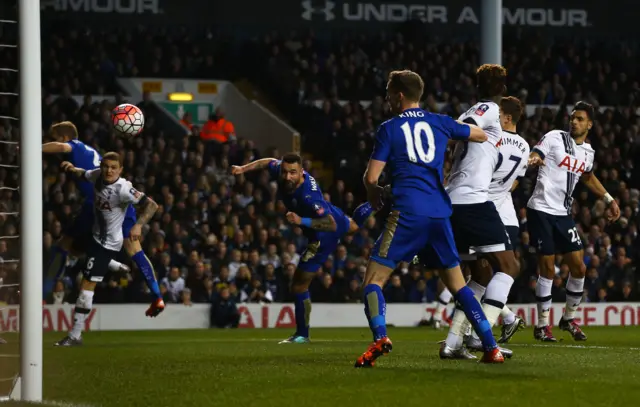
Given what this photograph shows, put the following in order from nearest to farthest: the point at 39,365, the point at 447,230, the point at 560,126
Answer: the point at 39,365 < the point at 447,230 < the point at 560,126

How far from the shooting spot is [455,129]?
782 cm

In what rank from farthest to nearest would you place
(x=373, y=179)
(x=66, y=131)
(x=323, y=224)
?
(x=66, y=131)
(x=323, y=224)
(x=373, y=179)

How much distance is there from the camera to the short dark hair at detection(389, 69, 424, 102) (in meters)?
7.82

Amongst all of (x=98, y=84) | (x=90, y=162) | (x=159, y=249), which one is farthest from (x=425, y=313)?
(x=98, y=84)

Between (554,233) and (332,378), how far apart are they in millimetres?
5834

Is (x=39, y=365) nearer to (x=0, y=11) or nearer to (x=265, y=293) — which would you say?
(x=265, y=293)

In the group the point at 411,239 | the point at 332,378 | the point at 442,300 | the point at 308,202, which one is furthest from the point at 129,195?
the point at 332,378

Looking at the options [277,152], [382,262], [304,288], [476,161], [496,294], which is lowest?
[304,288]

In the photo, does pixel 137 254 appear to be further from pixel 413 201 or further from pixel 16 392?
pixel 16 392

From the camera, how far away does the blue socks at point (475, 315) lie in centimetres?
781

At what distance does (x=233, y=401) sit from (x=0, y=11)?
881 inches

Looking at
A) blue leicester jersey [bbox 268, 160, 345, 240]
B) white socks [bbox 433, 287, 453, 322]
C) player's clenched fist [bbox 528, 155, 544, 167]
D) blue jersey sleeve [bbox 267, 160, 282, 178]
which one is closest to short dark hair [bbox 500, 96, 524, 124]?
player's clenched fist [bbox 528, 155, 544, 167]

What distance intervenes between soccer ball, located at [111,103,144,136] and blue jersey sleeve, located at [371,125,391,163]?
6198mm

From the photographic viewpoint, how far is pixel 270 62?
2734cm
